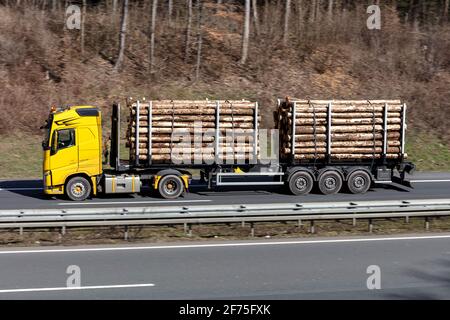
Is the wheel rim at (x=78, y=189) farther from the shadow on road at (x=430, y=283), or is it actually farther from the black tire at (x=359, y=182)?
the shadow on road at (x=430, y=283)

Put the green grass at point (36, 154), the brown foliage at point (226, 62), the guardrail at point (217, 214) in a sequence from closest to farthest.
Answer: the guardrail at point (217, 214), the green grass at point (36, 154), the brown foliage at point (226, 62)

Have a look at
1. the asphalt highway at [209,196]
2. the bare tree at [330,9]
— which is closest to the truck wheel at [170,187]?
the asphalt highway at [209,196]

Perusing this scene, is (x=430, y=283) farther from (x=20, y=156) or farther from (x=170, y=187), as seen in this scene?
(x=20, y=156)

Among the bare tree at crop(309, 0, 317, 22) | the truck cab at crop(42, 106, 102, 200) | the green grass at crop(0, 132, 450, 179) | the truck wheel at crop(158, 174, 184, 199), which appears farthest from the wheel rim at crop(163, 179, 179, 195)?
the bare tree at crop(309, 0, 317, 22)

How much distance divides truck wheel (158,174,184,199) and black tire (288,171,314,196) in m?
3.33

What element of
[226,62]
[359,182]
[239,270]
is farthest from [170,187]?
[226,62]

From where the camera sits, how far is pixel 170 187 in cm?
2034

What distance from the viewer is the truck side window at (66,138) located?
19.5 meters

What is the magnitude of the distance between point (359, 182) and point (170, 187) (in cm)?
583

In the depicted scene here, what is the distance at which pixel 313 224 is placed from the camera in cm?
1537

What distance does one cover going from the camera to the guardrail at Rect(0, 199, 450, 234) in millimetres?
14555

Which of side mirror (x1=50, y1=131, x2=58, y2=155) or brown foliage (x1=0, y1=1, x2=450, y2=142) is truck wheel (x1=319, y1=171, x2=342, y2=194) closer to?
side mirror (x1=50, y1=131, x2=58, y2=155)

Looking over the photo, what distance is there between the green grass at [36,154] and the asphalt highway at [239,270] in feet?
32.4

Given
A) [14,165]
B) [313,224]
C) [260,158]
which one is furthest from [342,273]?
[14,165]
